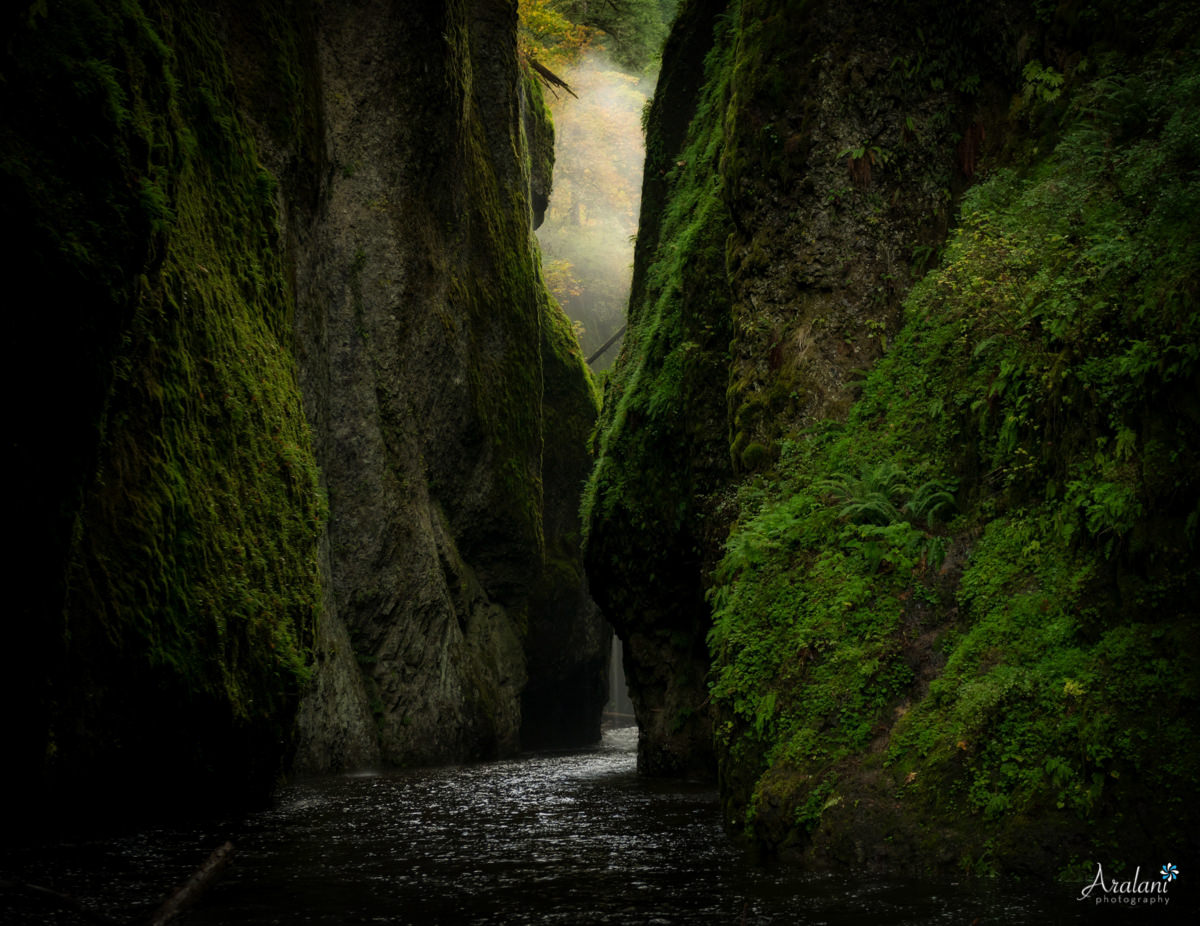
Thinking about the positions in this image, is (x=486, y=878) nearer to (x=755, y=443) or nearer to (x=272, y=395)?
(x=755, y=443)

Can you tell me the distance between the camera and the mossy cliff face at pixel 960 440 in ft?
21.0

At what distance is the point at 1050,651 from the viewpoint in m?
6.83

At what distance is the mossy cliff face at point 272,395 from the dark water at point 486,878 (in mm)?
1250

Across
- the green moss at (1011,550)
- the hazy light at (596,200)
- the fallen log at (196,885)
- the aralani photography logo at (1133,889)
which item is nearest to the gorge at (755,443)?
the green moss at (1011,550)

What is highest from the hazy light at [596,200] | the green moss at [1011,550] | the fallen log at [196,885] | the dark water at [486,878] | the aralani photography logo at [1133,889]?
the hazy light at [596,200]

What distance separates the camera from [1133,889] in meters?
5.53

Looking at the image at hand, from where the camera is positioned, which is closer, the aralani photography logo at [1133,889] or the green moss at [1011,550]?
the aralani photography logo at [1133,889]

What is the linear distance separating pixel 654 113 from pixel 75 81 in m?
15.7

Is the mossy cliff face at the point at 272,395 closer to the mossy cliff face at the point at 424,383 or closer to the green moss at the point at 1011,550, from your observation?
the mossy cliff face at the point at 424,383

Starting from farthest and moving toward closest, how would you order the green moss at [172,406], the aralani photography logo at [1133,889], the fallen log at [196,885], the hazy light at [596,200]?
the hazy light at [596,200] < the green moss at [172,406] < the aralani photography logo at [1133,889] < the fallen log at [196,885]

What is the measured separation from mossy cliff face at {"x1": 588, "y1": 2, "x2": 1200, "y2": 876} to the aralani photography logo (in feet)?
0.45

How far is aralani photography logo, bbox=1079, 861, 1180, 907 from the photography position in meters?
5.38

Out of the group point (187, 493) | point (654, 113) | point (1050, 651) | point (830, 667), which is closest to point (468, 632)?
point (654, 113)

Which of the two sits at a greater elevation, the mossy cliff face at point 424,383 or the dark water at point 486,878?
the mossy cliff face at point 424,383
